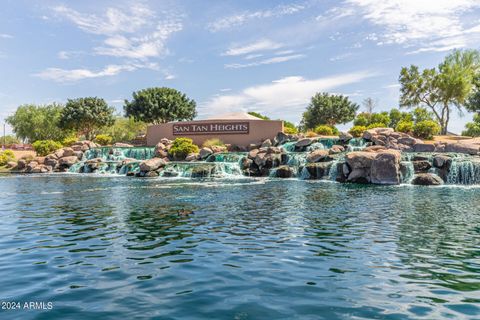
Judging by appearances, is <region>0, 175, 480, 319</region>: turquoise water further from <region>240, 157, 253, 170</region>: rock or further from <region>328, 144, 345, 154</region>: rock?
<region>240, 157, 253, 170</region>: rock

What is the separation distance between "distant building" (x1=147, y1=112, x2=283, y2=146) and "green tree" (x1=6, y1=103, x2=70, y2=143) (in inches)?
1664

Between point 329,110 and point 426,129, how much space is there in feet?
113

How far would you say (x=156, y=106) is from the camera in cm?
7244

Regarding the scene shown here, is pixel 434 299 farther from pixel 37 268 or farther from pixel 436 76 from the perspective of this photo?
pixel 436 76

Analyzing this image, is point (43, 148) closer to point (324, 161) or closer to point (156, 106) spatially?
point (156, 106)

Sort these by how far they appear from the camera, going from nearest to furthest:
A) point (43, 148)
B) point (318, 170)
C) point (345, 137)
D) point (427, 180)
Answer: point (427, 180)
point (318, 170)
point (345, 137)
point (43, 148)

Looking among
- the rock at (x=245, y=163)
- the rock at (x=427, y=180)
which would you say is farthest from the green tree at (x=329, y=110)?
the rock at (x=427, y=180)

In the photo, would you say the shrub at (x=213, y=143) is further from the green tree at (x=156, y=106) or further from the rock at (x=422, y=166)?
the rock at (x=422, y=166)

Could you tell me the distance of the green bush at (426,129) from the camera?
4547 cm

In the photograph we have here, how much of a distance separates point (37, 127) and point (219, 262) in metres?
91.7

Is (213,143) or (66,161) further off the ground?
(213,143)

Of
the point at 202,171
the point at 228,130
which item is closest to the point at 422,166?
the point at 202,171

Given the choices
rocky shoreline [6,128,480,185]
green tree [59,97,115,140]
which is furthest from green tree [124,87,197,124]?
rocky shoreline [6,128,480,185]

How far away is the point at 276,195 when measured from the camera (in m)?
19.9
